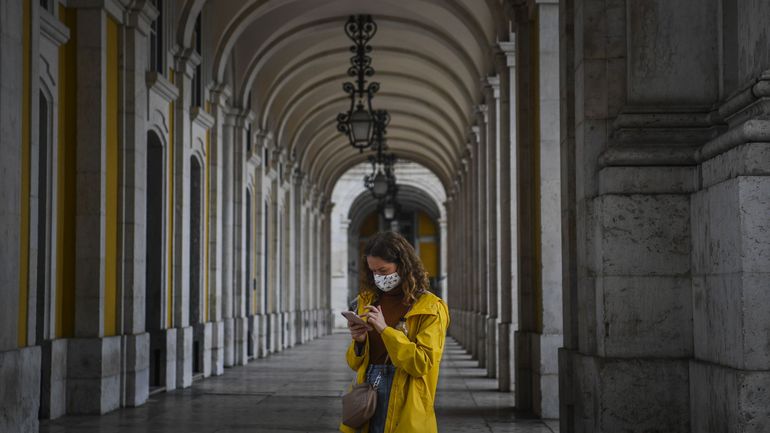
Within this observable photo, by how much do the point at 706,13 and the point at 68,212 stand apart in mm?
7312

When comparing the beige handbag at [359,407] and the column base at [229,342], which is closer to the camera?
the beige handbag at [359,407]

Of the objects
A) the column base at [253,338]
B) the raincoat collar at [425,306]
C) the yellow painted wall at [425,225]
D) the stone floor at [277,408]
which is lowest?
the stone floor at [277,408]

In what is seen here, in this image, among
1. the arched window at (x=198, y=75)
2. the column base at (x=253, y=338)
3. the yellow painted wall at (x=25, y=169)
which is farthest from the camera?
the column base at (x=253, y=338)

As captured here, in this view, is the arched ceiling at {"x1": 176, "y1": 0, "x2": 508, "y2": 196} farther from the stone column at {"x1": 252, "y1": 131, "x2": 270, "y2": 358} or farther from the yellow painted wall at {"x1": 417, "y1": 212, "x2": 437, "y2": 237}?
the yellow painted wall at {"x1": 417, "y1": 212, "x2": 437, "y2": 237}

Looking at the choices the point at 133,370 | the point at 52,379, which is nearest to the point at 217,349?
the point at 133,370

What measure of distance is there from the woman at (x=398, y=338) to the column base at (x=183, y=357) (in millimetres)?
10687

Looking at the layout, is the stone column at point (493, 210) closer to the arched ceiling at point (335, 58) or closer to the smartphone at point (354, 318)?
the arched ceiling at point (335, 58)

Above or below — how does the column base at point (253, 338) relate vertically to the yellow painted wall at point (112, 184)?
below

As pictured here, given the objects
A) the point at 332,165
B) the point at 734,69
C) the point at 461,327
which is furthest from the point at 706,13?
the point at 332,165

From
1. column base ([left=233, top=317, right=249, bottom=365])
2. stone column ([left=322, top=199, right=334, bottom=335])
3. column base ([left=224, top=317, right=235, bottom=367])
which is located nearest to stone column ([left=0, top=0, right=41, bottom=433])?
column base ([left=224, top=317, right=235, bottom=367])

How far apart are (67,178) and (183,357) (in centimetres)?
441

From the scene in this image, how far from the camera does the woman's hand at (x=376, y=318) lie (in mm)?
4391

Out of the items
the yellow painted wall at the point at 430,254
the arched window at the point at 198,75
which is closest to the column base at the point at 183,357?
the arched window at the point at 198,75

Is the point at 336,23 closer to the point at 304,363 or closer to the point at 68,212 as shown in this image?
the point at 304,363
